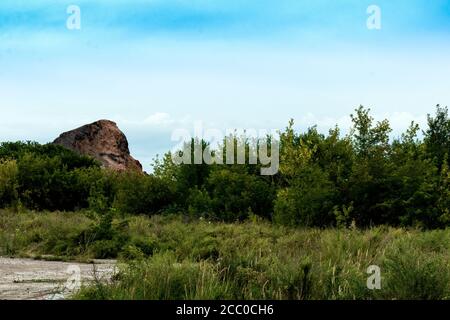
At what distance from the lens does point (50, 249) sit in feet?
52.5

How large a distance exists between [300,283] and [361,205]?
62.7 feet

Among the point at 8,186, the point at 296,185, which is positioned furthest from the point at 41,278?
the point at 8,186

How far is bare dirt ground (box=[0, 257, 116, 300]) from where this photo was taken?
7.91 metres

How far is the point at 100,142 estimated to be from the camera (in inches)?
2660

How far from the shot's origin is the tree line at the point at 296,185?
84.2 feet

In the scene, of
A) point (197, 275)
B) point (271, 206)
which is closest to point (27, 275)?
point (197, 275)

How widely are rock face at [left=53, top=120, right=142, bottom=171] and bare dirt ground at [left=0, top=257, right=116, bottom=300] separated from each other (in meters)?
53.3

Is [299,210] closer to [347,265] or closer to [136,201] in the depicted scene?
[136,201]

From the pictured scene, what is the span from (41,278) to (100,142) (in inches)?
2308

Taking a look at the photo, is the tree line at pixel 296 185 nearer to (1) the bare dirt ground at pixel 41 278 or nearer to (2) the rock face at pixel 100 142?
(1) the bare dirt ground at pixel 41 278

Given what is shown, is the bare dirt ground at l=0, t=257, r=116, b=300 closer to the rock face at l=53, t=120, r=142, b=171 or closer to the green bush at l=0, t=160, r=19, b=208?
the green bush at l=0, t=160, r=19, b=208

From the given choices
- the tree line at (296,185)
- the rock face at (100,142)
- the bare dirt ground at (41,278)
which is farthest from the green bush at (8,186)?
the rock face at (100,142)

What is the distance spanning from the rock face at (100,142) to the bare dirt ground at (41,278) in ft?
175

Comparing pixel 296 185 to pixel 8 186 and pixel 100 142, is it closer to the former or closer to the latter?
pixel 8 186
